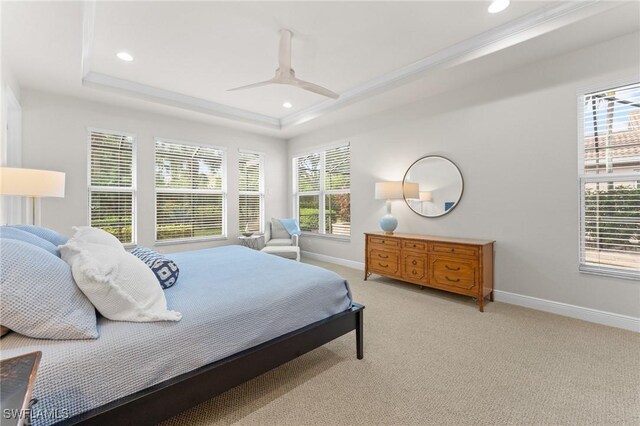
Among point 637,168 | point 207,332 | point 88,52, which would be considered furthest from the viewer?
point 88,52

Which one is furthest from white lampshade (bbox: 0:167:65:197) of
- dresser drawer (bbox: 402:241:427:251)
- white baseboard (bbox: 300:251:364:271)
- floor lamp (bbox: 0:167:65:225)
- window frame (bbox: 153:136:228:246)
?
white baseboard (bbox: 300:251:364:271)

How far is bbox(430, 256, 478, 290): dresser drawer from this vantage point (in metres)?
3.09

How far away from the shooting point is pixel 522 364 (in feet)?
6.64

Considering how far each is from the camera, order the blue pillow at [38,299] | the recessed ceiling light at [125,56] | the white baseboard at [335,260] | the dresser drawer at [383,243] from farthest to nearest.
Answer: the white baseboard at [335,260]
the dresser drawer at [383,243]
the recessed ceiling light at [125,56]
the blue pillow at [38,299]

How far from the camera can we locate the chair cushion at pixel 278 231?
546 centimetres

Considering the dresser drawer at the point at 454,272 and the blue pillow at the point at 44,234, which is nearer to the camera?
the blue pillow at the point at 44,234

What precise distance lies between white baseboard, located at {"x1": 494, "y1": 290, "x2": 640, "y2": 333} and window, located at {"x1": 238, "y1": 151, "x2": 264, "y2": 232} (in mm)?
4424

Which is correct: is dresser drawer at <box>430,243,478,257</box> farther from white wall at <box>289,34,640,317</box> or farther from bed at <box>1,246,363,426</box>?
bed at <box>1,246,363,426</box>

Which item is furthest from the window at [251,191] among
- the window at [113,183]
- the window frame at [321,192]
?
the window at [113,183]

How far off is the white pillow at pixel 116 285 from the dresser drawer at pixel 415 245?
116 inches

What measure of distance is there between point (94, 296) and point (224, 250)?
1.85 metres

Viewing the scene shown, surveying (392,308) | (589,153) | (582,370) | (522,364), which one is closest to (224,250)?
(392,308)

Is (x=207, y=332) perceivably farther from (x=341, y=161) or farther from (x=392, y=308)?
(x=341, y=161)

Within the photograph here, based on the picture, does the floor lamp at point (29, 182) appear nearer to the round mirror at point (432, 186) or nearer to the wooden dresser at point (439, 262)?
the wooden dresser at point (439, 262)
